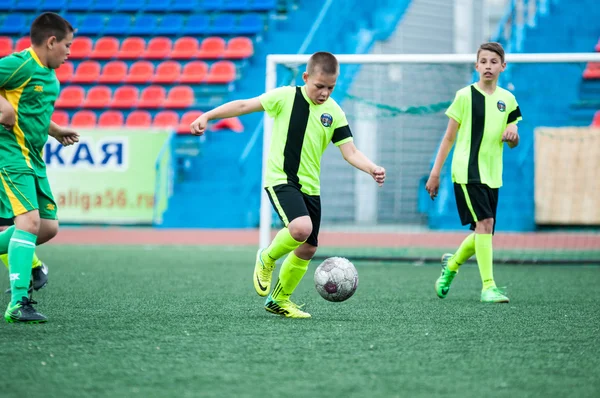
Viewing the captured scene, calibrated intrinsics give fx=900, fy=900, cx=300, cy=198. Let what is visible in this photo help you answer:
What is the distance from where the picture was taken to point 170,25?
1706 centimetres

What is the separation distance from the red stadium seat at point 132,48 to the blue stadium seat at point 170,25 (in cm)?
41

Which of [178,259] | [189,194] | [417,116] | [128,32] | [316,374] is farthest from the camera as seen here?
[128,32]

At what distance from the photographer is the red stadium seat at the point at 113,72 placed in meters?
16.5

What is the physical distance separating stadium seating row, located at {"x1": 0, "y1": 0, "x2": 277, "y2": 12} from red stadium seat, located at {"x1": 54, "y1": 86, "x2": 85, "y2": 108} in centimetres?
210

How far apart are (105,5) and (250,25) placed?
10.4 feet

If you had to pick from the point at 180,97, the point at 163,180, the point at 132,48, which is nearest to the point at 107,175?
the point at 163,180

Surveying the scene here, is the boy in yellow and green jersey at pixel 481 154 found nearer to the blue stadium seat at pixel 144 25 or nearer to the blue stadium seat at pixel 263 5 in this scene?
the blue stadium seat at pixel 263 5

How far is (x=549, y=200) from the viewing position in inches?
482

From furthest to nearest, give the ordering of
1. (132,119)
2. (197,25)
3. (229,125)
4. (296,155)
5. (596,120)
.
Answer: (197,25) < (132,119) < (229,125) < (596,120) < (296,155)

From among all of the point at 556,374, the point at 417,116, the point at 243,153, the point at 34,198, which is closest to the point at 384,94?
the point at 417,116

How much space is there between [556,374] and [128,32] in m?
15.0

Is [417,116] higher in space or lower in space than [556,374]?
higher

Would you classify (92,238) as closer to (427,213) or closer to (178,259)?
(178,259)

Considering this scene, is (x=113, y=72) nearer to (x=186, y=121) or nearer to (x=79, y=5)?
(x=79, y=5)
